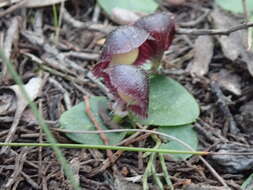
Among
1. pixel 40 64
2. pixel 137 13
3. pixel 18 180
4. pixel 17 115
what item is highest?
pixel 137 13

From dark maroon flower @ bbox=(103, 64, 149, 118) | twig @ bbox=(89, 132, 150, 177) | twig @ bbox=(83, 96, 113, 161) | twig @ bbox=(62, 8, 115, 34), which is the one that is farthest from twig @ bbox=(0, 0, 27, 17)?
twig @ bbox=(89, 132, 150, 177)

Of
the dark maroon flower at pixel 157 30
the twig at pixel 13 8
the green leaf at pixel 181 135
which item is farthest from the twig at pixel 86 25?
the green leaf at pixel 181 135

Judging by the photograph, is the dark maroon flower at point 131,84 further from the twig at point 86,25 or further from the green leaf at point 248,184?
the twig at point 86,25

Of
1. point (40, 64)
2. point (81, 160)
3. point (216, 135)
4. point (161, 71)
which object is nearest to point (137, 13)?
point (161, 71)

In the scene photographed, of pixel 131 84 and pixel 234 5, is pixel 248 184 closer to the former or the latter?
pixel 131 84

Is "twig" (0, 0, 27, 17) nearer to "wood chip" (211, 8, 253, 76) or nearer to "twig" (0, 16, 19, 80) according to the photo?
"twig" (0, 16, 19, 80)

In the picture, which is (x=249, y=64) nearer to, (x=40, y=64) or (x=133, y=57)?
(x=133, y=57)

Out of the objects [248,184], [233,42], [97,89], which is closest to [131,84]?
[97,89]
